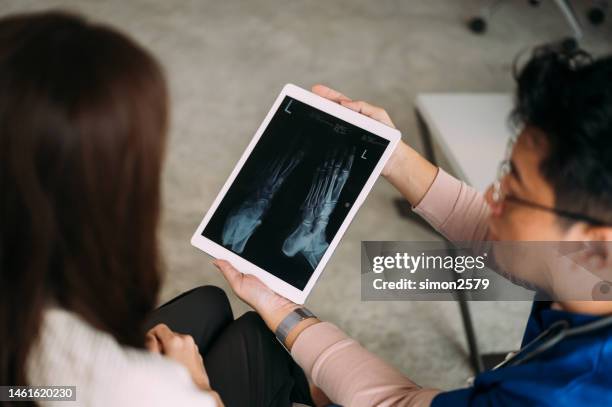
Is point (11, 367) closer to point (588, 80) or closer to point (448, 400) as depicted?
point (448, 400)

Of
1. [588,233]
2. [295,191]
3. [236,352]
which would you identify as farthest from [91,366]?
[588,233]

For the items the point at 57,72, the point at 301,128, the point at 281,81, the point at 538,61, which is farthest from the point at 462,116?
the point at 57,72

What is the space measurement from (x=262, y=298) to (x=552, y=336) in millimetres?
454

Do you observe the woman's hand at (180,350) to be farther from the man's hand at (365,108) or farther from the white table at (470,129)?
the white table at (470,129)

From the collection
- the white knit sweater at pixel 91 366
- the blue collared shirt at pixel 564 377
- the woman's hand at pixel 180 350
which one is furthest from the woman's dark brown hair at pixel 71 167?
the blue collared shirt at pixel 564 377

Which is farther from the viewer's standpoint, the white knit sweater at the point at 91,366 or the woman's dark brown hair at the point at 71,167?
the white knit sweater at the point at 91,366

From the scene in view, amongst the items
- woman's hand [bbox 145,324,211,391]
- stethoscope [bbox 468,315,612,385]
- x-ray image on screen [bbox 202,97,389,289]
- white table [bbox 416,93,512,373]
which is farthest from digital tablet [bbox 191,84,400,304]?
white table [bbox 416,93,512,373]

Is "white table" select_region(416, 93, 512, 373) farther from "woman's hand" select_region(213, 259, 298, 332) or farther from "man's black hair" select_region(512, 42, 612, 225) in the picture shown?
"man's black hair" select_region(512, 42, 612, 225)

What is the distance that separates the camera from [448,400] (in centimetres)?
87

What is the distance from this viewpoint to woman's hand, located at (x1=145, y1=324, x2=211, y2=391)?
2.99 feet

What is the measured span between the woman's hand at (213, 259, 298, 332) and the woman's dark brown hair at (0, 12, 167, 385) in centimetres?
38

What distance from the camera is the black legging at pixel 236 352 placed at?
1.02 metres

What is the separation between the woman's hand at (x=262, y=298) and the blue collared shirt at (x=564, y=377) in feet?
1.12

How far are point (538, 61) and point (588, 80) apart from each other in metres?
0.07
